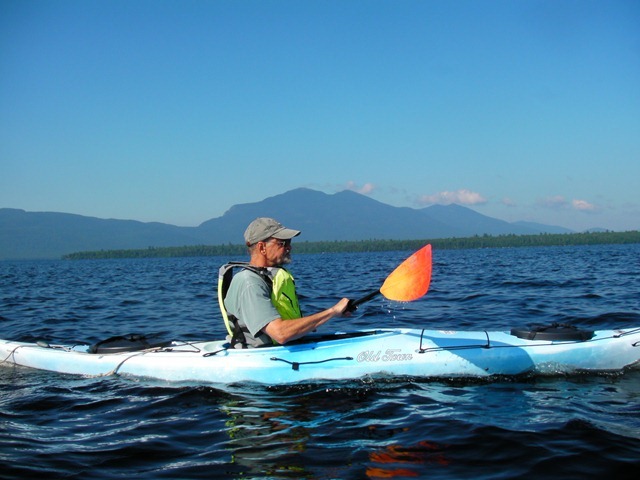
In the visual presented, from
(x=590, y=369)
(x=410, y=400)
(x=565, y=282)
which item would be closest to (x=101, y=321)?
(x=410, y=400)

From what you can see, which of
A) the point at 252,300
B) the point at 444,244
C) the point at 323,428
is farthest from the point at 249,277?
the point at 444,244

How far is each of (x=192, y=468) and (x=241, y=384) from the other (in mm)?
1925

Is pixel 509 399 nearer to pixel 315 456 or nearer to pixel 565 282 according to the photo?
pixel 315 456

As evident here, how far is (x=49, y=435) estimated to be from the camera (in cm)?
465

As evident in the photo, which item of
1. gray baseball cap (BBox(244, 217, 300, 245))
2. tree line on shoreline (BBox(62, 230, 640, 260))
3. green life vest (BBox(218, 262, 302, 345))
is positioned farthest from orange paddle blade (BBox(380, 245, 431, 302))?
tree line on shoreline (BBox(62, 230, 640, 260))

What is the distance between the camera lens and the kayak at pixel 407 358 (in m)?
5.77

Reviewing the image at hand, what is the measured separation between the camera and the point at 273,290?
552 centimetres

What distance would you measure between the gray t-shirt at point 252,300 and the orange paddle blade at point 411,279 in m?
1.30

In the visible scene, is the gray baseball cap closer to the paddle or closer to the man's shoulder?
the man's shoulder

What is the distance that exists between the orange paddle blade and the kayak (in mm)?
442

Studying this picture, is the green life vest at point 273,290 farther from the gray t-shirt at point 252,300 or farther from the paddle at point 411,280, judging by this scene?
the paddle at point 411,280

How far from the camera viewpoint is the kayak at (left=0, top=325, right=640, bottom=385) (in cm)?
577

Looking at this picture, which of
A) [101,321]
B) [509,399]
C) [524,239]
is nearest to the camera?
[509,399]

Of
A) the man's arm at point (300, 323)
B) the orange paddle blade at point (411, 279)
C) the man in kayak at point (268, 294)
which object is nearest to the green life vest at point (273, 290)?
the man in kayak at point (268, 294)
